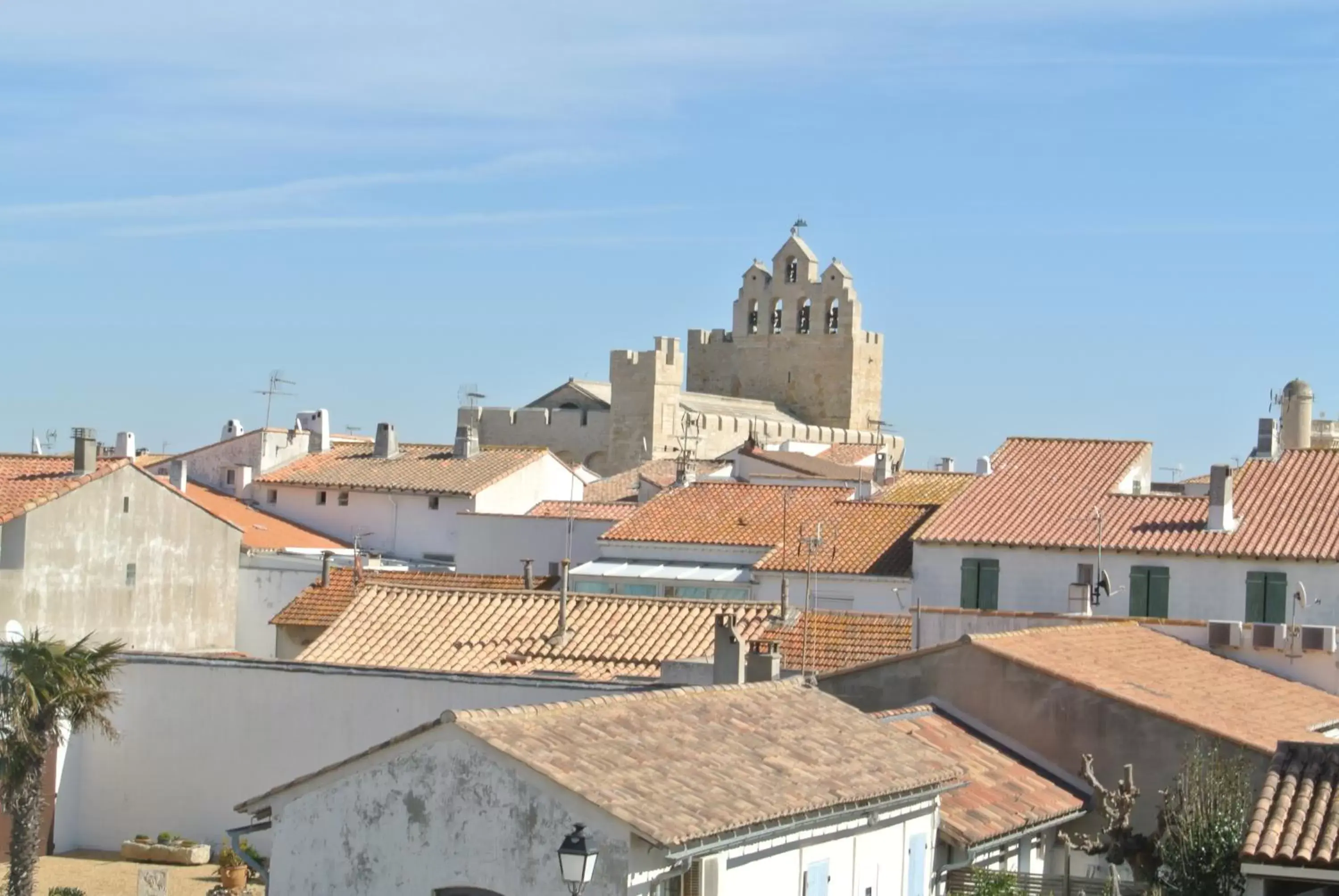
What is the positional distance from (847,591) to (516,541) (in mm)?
13198

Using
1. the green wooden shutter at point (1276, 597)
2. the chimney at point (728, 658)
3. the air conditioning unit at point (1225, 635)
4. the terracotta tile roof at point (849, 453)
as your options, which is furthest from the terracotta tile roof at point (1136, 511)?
the terracotta tile roof at point (849, 453)

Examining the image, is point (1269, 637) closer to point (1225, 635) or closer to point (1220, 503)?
point (1225, 635)

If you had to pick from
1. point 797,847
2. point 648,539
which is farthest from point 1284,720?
point 648,539

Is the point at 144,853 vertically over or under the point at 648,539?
under

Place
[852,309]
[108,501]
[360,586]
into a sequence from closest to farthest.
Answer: [360,586] < [108,501] < [852,309]

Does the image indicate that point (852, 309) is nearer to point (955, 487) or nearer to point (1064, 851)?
point (955, 487)

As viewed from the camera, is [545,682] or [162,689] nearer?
[545,682]

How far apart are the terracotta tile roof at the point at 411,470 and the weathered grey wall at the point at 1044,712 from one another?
2956 centimetres

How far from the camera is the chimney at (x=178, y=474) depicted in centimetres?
4953

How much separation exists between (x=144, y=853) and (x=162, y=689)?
211 cm

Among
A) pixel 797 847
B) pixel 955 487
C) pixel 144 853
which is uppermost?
pixel 955 487

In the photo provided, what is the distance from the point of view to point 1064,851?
19.5 meters

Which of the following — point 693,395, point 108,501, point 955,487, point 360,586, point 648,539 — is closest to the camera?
point 360,586

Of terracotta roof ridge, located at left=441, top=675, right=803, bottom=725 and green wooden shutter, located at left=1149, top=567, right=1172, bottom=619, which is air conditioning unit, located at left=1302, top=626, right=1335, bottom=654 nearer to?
green wooden shutter, located at left=1149, top=567, right=1172, bottom=619
